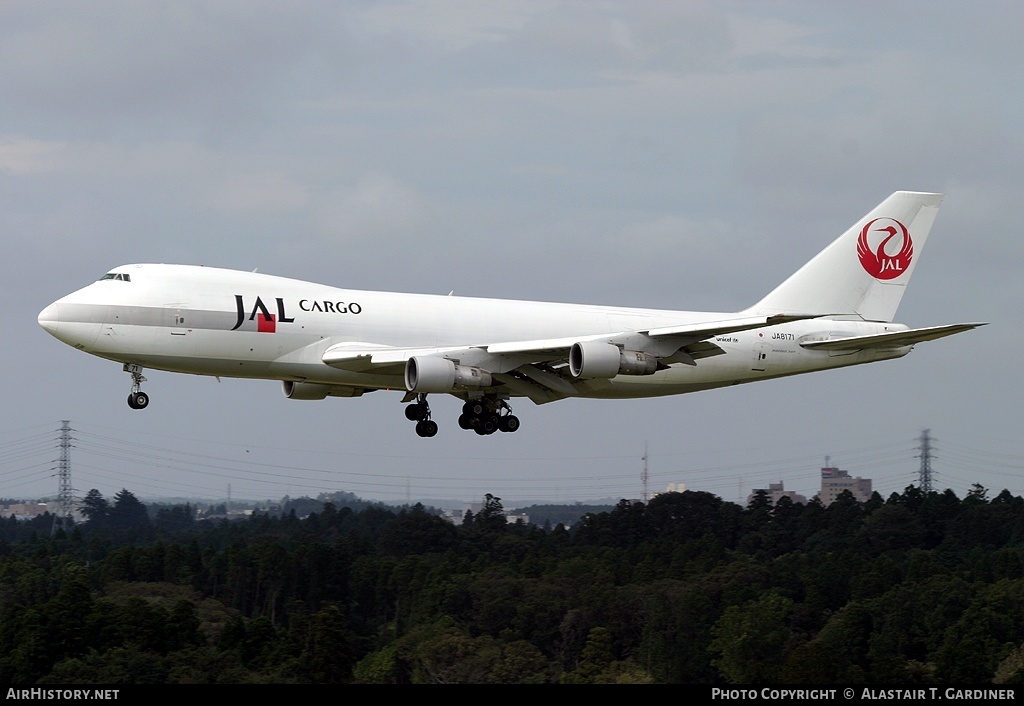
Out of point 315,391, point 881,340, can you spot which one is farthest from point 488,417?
point 881,340

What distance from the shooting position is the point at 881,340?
53.6 m

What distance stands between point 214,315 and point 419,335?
24.4 feet

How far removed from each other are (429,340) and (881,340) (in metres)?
17.9

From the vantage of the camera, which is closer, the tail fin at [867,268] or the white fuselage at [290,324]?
the white fuselage at [290,324]

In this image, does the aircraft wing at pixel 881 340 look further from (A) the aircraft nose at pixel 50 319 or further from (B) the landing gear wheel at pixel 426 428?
(A) the aircraft nose at pixel 50 319

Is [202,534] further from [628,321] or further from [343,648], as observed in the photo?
[628,321]

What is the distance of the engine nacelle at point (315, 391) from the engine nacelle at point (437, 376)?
5.79 m

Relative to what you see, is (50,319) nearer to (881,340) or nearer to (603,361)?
(603,361)

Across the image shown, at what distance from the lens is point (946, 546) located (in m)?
142

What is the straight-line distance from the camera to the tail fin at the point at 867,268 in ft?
189

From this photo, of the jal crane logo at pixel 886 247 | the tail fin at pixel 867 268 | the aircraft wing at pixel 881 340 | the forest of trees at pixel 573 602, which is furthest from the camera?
the forest of trees at pixel 573 602

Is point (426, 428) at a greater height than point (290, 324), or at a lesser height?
lesser

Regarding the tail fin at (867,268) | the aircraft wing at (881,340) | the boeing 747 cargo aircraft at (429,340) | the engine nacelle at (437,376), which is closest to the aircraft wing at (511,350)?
the boeing 747 cargo aircraft at (429,340)

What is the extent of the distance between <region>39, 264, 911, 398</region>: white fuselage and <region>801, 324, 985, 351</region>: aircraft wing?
310 cm
